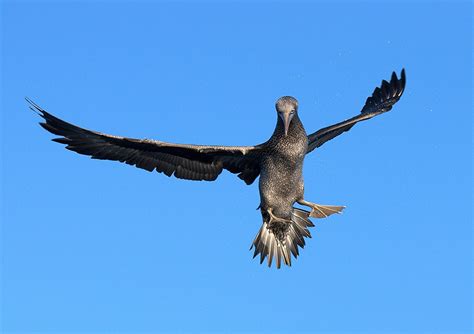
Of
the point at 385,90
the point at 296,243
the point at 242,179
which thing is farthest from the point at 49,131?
the point at 385,90

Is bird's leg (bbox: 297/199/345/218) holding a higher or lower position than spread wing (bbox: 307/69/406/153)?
lower

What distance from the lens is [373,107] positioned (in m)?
18.0

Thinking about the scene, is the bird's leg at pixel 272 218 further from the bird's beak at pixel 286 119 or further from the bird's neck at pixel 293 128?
the bird's beak at pixel 286 119

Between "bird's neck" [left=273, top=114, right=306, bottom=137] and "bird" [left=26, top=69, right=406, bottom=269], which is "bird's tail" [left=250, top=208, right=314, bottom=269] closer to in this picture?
"bird" [left=26, top=69, right=406, bottom=269]

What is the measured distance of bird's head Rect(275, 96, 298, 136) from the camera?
1441 centimetres

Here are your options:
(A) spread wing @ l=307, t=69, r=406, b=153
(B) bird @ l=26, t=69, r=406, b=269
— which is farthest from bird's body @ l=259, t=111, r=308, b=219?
(A) spread wing @ l=307, t=69, r=406, b=153

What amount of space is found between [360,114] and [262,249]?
3213mm

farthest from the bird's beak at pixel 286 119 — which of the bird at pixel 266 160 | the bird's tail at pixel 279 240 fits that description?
the bird's tail at pixel 279 240

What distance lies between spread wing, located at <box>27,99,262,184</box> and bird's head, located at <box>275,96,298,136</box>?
1.04 metres

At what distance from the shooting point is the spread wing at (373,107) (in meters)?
16.1

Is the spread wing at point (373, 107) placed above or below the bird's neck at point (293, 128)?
above

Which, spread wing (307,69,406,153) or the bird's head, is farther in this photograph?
spread wing (307,69,406,153)

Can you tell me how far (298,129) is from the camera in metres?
14.7

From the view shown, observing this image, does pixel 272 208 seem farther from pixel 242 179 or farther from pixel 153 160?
pixel 153 160
